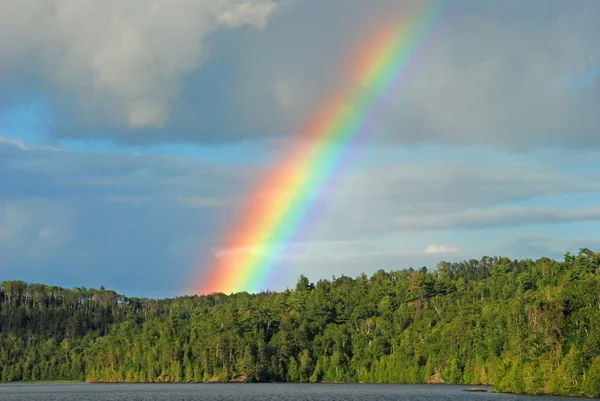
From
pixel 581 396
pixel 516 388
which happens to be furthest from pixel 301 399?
pixel 581 396

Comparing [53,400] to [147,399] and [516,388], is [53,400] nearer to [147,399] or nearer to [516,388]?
[147,399]

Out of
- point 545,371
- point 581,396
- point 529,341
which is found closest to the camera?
point 581,396

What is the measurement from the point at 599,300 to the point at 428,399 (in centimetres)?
4844

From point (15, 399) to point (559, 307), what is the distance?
12237 cm

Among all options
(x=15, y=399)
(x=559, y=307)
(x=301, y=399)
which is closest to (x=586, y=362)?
(x=559, y=307)

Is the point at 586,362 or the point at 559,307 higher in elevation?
the point at 559,307

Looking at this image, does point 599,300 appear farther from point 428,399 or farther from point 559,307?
point 428,399

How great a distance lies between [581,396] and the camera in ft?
483

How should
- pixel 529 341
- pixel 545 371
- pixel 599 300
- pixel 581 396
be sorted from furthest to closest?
pixel 599 300 < pixel 529 341 < pixel 545 371 < pixel 581 396

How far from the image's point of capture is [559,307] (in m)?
170

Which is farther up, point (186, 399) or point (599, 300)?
point (599, 300)

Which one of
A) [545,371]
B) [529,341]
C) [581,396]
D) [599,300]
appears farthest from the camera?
[599,300]

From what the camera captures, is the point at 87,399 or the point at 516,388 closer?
the point at 516,388

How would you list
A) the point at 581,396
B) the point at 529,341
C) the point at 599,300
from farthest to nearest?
1. the point at 599,300
2. the point at 529,341
3. the point at 581,396
